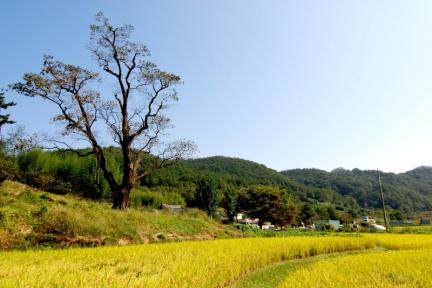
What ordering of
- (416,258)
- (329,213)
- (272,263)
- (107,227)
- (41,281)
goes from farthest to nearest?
(329,213) → (107,227) → (272,263) → (416,258) → (41,281)

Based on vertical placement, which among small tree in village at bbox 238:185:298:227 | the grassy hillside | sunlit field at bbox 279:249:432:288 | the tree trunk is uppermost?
small tree in village at bbox 238:185:298:227

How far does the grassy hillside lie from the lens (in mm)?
12070

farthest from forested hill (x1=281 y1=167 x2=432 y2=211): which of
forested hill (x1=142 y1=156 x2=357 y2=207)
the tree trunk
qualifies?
the tree trunk

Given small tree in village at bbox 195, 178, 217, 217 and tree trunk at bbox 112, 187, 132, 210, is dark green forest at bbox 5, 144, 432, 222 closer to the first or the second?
small tree in village at bbox 195, 178, 217, 217

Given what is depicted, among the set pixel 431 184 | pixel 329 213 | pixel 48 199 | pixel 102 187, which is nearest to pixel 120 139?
pixel 48 199

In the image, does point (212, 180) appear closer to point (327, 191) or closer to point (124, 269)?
point (124, 269)

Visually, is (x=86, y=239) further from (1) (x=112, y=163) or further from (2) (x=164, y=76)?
(1) (x=112, y=163)

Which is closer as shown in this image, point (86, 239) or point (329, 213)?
point (86, 239)

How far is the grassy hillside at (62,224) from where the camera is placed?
39.6 feet

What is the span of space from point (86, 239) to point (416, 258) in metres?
13.0

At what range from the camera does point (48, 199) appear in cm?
1580

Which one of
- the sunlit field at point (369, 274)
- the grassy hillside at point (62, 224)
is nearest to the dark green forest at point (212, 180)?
the grassy hillside at point (62, 224)

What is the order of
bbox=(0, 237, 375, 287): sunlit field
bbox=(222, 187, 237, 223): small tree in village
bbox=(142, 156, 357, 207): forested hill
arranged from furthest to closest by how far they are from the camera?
bbox=(142, 156, 357, 207): forested hill → bbox=(222, 187, 237, 223): small tree in village → bbox=(0, 237, 375, 287): sunlit field

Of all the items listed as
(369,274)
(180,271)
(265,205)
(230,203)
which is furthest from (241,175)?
(180,271)
